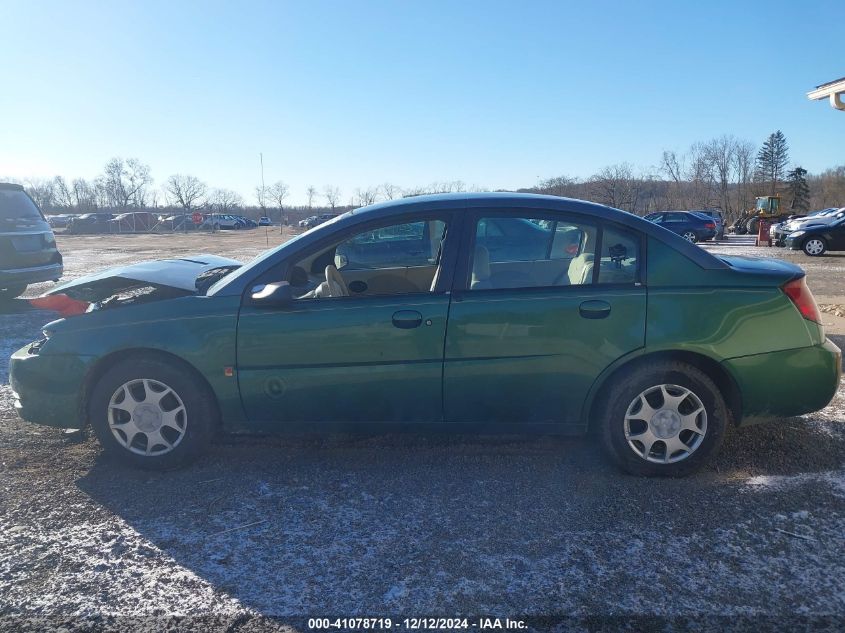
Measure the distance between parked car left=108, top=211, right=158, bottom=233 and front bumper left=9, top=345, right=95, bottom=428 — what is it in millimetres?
55643

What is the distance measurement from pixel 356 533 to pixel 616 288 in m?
1.95

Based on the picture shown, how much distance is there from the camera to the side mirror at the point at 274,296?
11.6ft

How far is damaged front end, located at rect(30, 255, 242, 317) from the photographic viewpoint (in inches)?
157

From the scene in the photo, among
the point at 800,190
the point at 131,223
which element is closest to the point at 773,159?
the point at 800,190

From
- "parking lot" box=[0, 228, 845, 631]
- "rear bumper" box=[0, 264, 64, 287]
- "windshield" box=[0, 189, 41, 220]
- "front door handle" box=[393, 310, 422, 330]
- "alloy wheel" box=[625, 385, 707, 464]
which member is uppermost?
"windshield" box=[0, 189, 41, 220]

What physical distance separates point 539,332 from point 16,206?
9514 millimetres

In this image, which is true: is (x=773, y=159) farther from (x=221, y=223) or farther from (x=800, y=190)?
(x=221, y=223)

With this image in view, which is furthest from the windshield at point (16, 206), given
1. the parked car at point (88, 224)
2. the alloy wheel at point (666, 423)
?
the parked car at point (88, 224)

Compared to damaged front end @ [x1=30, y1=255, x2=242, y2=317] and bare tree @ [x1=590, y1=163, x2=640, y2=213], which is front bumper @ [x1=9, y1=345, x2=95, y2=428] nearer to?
damaged front end @ [x1=30, y1=255, x2=242, y2=317]

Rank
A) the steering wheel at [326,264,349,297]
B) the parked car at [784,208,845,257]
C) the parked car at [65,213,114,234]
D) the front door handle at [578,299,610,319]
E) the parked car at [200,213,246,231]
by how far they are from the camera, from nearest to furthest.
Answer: the front door handle at [578,299,610,319], the steering wheel at [326,264,349,297], the parked car at [784,208,845,257], the parked car at [65,213,114,234], the parked car at [200,213,246,231]

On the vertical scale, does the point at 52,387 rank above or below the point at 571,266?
below

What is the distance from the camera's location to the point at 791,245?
1934cm

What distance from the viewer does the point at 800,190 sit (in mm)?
69125

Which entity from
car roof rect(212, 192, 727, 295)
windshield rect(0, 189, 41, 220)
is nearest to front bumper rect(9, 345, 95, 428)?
car roof rect(212, 192, 727, 295)
